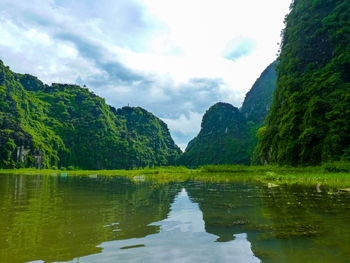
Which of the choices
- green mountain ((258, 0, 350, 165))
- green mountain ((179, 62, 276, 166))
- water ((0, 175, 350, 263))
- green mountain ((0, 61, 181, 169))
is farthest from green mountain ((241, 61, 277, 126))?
water ((0, 175, 350, 263))

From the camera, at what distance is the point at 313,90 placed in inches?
1270

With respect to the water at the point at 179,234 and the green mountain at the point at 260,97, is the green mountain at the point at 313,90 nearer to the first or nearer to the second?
the water at the point at 179,234

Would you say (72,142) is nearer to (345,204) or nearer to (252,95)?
(252,95)

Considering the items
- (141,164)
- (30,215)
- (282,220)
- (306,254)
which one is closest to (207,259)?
(306,254)

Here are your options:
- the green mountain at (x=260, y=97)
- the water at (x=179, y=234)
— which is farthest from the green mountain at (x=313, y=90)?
the green mountain at (x=260, y=97)

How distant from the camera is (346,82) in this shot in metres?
31.0

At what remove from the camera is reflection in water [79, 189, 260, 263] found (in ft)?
12.8

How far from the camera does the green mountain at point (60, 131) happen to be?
98.0 m

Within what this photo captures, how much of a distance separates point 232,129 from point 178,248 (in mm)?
153302

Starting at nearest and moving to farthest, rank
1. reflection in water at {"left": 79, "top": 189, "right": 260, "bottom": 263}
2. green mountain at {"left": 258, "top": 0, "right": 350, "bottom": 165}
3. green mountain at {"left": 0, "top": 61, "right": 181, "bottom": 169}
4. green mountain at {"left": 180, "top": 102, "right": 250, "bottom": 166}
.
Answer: reflection in water at {"left": 79, "top": 189, "right": 260, "bottom": 263} → green mountain at {"left": 258, "top": 0, "right": 350, "bottom": 165} → green mountain at {"left": 0, "top": 61, "right": 181, "bottom": 169} → green mountain at {"left": 180, "top": 102, "right": 250, "bottom": 166}

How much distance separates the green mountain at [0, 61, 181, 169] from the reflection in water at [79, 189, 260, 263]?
9930 cm

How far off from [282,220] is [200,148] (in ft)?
487

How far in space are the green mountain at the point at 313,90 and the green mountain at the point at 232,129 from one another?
83.4m

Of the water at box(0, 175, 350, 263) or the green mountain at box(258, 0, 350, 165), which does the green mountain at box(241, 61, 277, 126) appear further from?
the water at box(0, 175, 350, 263)
